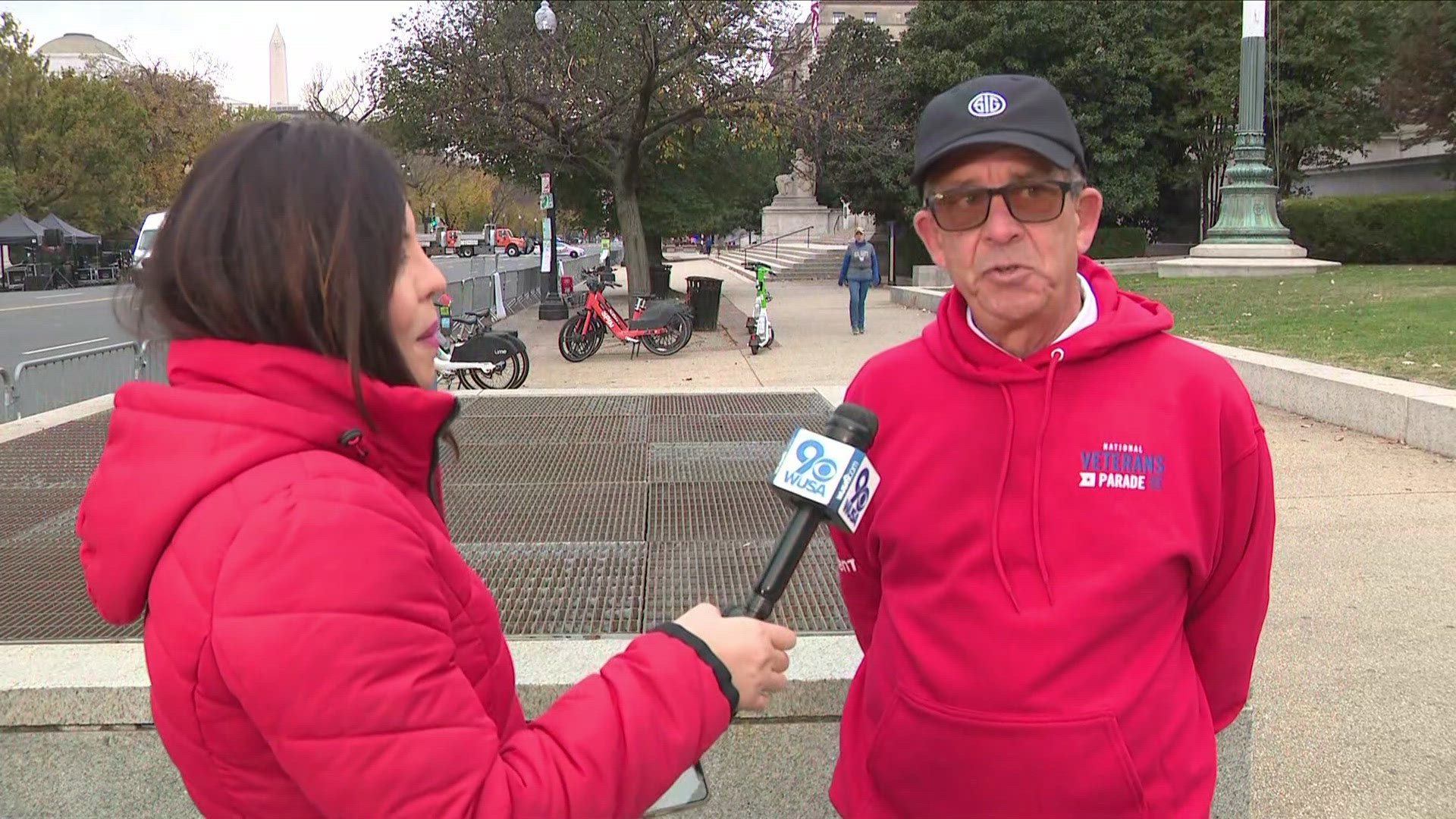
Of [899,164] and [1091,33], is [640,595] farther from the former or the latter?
[1091,33]

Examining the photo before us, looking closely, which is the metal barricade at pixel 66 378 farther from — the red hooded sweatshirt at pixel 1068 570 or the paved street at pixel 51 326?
the red hooded sweatshirt at pixel 1068 570

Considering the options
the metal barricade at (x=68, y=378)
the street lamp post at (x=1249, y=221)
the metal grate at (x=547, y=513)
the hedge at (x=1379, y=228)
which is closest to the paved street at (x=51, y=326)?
the metal barricade at (x=68, y=378)

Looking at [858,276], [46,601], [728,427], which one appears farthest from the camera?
[858,276]

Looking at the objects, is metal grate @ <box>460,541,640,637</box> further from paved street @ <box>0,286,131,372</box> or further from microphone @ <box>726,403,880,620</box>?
paved street @ <box>0,286,131,372</box>

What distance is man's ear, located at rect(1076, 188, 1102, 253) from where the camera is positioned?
1.97m

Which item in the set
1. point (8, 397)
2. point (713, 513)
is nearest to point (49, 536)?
point (713, 513)

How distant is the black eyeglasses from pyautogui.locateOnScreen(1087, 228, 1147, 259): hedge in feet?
98.7

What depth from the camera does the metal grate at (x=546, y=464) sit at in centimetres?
585

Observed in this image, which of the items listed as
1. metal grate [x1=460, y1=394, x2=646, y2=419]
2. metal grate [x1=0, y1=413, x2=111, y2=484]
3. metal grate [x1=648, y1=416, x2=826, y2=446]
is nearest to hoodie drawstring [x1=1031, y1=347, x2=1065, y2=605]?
metal grate [x1=648, y1=416, x2=826, y2=446]

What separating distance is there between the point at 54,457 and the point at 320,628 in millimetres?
6124

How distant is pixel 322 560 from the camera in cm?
119

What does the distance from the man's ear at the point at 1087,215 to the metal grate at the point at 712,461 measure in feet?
12.4

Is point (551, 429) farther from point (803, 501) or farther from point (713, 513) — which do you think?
point (803, 501)

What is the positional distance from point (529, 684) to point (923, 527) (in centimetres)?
159
